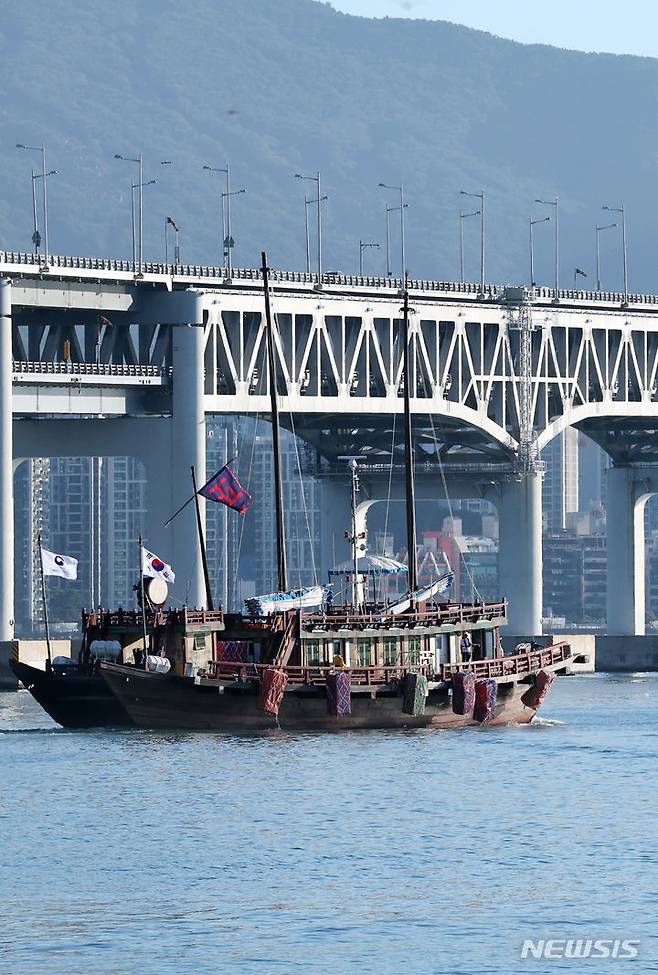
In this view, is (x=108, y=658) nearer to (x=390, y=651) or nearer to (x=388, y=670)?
(x=388, y=670)

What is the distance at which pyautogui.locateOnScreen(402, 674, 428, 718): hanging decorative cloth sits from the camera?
3344 inches

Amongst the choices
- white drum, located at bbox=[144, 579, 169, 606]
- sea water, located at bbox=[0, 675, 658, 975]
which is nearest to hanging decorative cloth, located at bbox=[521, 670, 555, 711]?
sea water, located at bbox=[0, 675, 658, 975]

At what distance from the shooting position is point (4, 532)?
121 m

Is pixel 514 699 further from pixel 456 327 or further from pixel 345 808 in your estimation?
pixel 456 327

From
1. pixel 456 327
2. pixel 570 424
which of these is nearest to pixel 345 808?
pixel 456 327

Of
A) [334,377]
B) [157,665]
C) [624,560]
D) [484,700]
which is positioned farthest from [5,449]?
[624,560]

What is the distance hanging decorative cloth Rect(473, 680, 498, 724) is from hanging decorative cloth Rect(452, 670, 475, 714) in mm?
579

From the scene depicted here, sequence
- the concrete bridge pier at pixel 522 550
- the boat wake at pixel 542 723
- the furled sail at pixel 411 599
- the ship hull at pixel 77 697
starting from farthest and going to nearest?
the concrete bridge pier at pixel 522 550 < the boat wake at pixel 542 723 < the furled sail at pixel 411 599 < the ship hull at pixel 77 697

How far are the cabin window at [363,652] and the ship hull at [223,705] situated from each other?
161 centimetres

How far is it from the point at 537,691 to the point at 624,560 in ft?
297

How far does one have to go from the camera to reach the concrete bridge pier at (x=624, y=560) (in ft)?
584

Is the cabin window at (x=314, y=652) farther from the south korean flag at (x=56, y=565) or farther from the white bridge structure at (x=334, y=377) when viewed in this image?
the white bridge structure at (x=334, y=377)

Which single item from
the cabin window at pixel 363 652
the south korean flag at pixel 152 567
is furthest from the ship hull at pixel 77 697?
the cabin window at pixel 363 652
